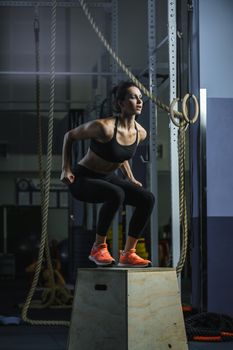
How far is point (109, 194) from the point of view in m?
3.88

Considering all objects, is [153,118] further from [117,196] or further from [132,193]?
[117,196]

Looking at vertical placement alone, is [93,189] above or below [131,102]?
below

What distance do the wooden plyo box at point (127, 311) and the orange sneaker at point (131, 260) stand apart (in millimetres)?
264

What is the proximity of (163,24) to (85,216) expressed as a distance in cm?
268

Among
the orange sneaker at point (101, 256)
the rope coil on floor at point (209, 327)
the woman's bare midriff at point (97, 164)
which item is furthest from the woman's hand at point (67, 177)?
the rope coil on floor at point (209, 327)

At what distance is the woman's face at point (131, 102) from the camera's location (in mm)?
3908

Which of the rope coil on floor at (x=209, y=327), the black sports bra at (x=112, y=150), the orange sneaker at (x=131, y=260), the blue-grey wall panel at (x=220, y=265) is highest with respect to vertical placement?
the black sports bra at (x=112, y=150)

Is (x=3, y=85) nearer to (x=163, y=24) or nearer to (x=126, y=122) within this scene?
(x=163, y=24)

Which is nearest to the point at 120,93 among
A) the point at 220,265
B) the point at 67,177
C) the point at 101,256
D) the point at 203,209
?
the point at 67,177

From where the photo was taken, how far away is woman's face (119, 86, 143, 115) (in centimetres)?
391

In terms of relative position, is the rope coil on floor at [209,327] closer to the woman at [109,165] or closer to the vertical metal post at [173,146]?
the vertical metal post at [173,146]

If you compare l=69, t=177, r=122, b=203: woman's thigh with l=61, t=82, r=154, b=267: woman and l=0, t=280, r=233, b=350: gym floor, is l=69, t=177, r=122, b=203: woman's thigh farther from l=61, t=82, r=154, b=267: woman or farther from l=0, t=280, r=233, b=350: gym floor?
l=0, t=280, r=233, b=350: gym floor

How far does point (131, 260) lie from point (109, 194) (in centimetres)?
40

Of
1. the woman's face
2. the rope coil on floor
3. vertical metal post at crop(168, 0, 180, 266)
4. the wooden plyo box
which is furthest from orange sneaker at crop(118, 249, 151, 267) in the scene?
vertical metal post at crop(168, 0, 180, 266)
